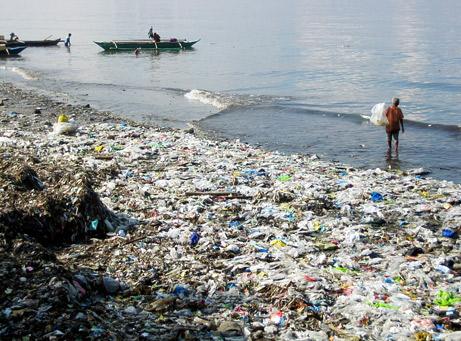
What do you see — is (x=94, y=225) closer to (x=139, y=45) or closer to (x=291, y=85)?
(x=291, y=85)

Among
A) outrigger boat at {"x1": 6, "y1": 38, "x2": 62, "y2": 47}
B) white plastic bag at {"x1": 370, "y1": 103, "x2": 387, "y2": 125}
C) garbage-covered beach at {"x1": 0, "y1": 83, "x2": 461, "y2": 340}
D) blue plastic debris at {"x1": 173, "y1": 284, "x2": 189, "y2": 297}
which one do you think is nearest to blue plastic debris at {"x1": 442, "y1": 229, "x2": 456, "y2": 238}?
garbage-covered beach at {"x1": 0, "y1": 83, "x2": 461, "y2": 340}

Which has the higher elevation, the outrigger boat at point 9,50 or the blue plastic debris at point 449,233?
the outrigger boat at point 9,50

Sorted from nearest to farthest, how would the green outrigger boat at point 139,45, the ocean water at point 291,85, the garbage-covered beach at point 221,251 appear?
1. the garbage-covered beach at point 221,251
2. the ocean water at point 291,85
3. the green outrigger boat at point 139,45

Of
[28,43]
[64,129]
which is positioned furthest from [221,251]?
[28,43]

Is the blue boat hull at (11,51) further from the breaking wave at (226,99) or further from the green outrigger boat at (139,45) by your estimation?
the breaking wave at (226,99)

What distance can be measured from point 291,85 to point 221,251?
22048mm

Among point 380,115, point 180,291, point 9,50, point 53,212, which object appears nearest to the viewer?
point 180,291

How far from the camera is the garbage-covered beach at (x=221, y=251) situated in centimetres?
524

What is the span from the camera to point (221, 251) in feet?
23.6

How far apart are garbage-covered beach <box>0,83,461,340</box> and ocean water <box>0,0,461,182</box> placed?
16.3 feet

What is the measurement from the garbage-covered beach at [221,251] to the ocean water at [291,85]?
196 inches

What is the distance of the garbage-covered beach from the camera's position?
524 centimetres

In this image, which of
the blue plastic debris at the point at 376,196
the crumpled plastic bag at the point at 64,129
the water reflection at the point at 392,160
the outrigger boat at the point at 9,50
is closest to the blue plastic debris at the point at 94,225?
the blue plastic debris at the point at 376,196

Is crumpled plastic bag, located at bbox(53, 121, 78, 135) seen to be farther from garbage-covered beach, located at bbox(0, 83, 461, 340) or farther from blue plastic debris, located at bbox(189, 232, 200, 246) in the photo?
blue plastic debris, located at bbox(189, 232, 200, 246)
